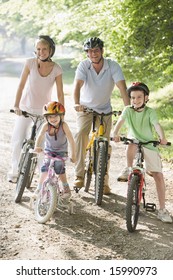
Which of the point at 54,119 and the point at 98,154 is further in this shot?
the point at 98,154

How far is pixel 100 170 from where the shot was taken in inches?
270

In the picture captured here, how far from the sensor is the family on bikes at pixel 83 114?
20.5 ft

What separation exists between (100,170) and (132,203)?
44.3 inches

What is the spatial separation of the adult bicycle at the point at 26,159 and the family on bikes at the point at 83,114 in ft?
0.33

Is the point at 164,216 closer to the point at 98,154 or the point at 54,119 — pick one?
the point at 98,154

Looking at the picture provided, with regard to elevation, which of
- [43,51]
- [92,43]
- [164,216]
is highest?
[92,43]

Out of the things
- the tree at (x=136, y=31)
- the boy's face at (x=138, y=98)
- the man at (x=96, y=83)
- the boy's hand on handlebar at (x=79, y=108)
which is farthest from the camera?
the tree at (x=136, y=31)

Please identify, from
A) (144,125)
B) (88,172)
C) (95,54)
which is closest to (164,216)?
(144,125)

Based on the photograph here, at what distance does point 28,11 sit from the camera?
71.5 feet

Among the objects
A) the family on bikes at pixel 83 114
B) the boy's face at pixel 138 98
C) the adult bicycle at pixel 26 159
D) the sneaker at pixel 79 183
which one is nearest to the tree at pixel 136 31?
the family on bikes at pixel 83 114

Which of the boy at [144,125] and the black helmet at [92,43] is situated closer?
the boy at [144,125]

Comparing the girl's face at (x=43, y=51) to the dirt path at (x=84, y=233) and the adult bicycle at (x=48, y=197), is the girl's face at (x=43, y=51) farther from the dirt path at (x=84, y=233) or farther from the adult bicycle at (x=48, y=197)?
the dirt path at (x=84, y=233)
